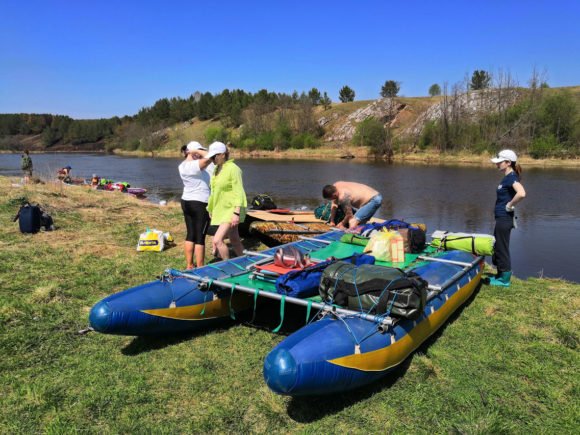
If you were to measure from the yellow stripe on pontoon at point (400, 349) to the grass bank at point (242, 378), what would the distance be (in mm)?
211

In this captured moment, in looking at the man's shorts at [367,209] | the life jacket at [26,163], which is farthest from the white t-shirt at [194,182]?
the life jacket at [26,163]

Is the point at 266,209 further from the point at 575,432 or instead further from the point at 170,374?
the point at 575,432

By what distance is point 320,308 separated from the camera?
13.7ft

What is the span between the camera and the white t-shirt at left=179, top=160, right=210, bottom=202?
614 cm

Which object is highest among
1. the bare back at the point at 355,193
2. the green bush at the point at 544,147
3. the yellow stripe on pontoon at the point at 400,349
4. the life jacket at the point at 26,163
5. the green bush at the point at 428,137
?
the green bush at the point at 428,137

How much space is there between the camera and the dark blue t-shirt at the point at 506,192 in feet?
20.5

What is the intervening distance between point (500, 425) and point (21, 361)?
410 centimetres

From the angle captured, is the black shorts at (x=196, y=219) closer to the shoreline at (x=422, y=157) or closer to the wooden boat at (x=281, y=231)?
the wooden boat at (x=281, y=231)

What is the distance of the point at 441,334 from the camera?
4.96m

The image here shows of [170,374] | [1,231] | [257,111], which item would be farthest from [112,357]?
[257,111]

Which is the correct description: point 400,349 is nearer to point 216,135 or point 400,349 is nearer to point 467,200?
point 467,200

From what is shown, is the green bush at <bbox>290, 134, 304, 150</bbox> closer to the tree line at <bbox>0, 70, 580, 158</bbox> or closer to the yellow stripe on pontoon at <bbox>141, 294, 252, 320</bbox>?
the tree line at <bbox>0, 70, 580, 158</bbox>

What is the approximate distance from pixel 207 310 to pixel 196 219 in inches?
68.7

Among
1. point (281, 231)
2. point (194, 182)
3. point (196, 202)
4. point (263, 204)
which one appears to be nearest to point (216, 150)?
point (194, 182)
